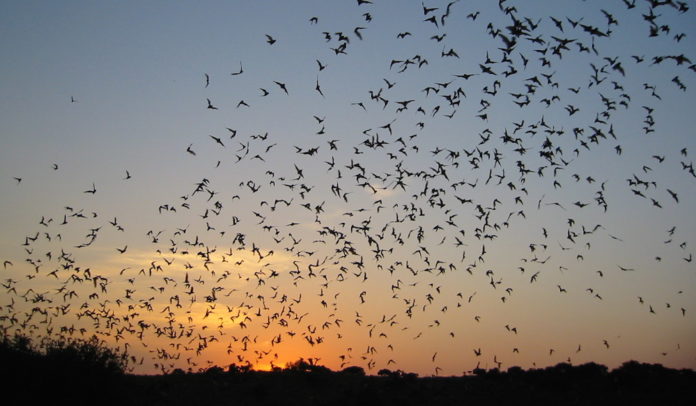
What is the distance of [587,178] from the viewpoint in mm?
26344

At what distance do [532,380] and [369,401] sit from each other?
7614 millimetres

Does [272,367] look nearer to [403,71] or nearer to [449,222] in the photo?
[449,222]

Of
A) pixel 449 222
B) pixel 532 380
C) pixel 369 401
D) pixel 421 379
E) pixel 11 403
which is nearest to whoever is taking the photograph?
pixel 11 403

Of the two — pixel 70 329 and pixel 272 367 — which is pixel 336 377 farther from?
pixel 70 329

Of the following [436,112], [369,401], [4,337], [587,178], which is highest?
[436,112]

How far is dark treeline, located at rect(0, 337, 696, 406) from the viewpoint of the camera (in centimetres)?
2233

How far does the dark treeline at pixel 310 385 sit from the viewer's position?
2233cm

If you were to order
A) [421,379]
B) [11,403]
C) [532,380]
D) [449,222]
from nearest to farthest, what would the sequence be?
1. [11,403]
2. [532,380]
3. [421,379]
4. [449,222]

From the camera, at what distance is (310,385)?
2489 centimetres

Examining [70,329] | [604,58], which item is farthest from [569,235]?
[70,329]

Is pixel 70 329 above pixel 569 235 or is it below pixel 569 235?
below

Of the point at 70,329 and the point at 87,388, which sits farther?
the point at 70,329

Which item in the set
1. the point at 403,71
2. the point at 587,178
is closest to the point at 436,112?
the point at 403,71

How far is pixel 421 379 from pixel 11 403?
1714cm
